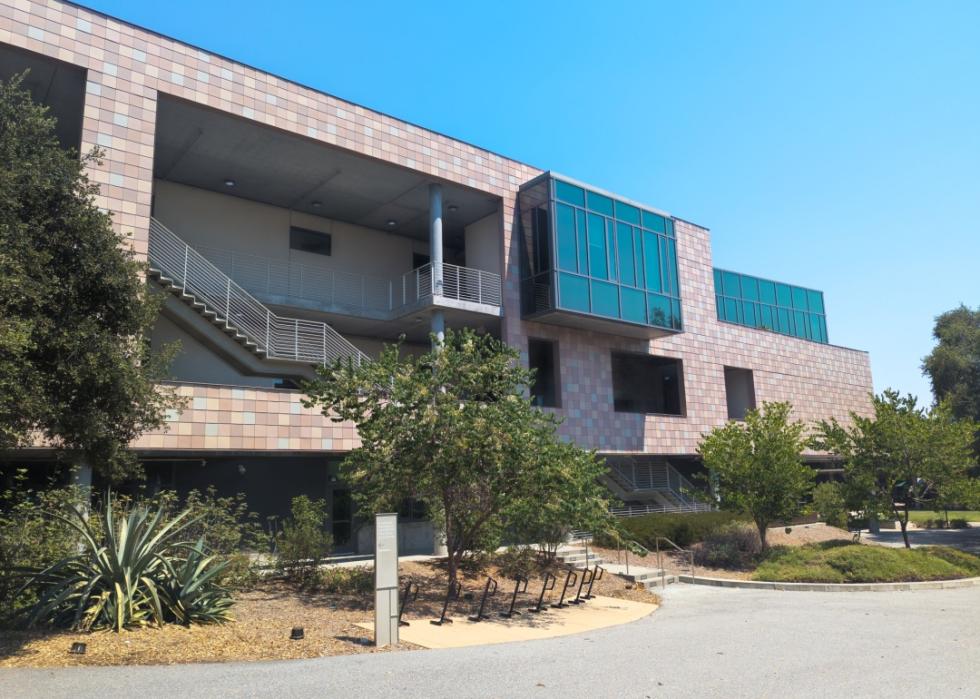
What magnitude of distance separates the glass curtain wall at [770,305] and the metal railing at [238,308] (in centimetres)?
2416

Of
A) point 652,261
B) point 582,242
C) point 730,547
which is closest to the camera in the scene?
point 730,547

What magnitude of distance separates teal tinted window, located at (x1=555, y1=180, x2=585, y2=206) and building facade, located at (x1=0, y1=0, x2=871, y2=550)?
0.10 metres

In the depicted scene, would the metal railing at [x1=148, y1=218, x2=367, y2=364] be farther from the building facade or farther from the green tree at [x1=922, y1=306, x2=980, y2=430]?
the green tree at [x1=922, y1=306, x2=980, y2=430]

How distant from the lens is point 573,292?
23656 millimetres

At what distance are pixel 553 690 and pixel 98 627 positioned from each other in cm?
603

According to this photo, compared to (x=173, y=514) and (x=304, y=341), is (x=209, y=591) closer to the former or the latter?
(x=173, y=514)

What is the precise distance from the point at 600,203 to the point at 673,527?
A: 1135 centimetres

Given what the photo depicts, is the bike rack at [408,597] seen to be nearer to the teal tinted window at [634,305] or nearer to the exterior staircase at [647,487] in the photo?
the teal tinted window at [634,305]

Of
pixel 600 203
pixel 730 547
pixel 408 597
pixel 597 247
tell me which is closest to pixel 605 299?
pixel 597 247

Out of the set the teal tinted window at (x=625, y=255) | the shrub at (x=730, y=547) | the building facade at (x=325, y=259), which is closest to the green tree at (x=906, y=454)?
the shrub at (x=730, y=547)

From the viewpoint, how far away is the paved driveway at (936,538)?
86.1ft

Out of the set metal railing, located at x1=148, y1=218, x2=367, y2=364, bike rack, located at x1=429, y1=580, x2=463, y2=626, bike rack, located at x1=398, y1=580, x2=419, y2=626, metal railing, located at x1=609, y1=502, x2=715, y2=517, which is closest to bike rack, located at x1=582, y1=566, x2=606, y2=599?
bike rack, located at x1=429, y1=580, x2=463, y2=626

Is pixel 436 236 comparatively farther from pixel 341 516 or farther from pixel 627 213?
pixel 341 516

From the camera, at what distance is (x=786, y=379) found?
35.6m
